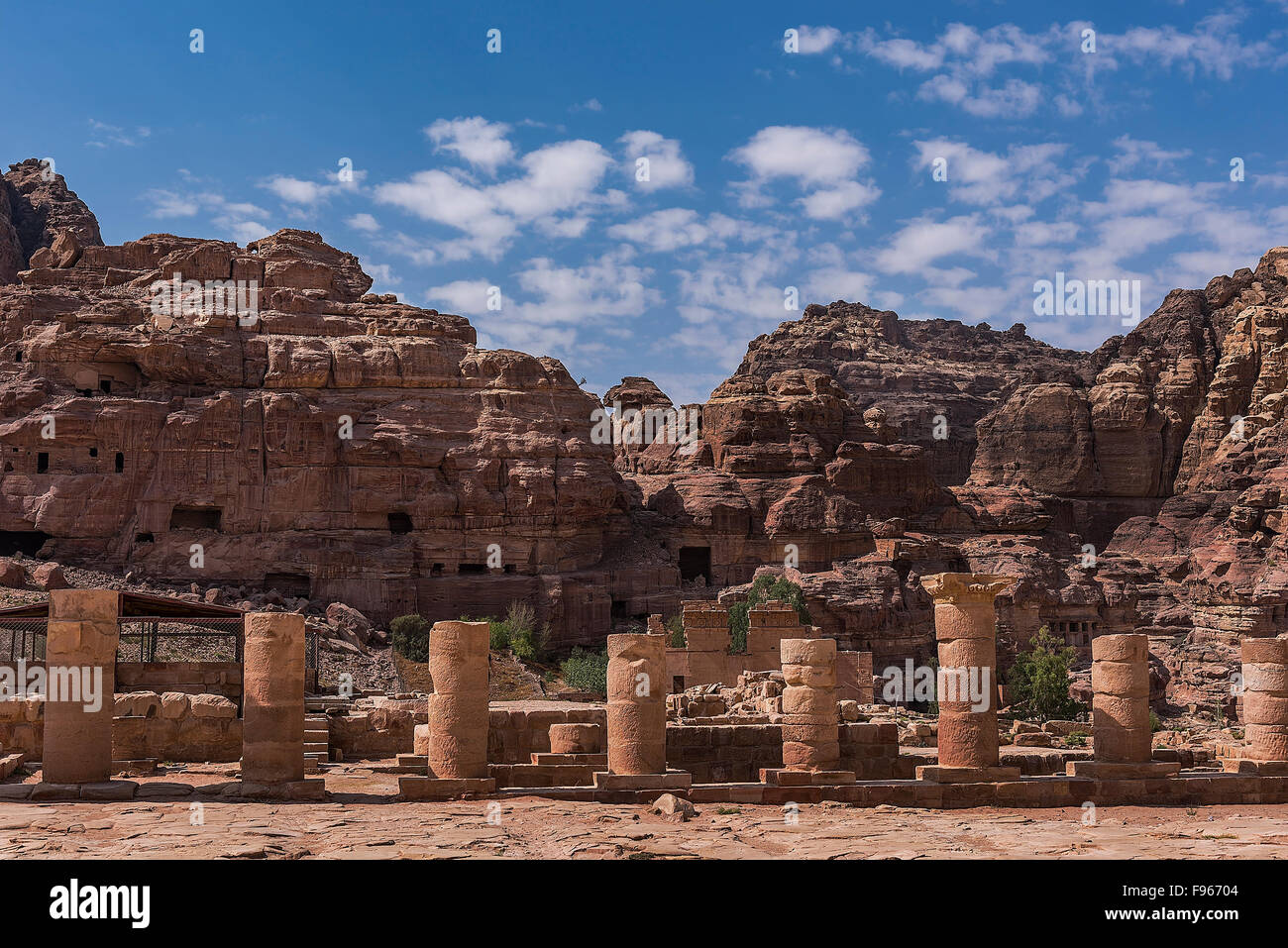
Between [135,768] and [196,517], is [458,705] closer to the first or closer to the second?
[135,768]

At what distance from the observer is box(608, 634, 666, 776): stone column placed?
1828 centimetres

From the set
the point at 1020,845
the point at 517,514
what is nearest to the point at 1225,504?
the point at 517,514

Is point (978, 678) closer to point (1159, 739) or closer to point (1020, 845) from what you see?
point (1020, 845)

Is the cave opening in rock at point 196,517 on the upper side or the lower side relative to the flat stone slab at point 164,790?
upper

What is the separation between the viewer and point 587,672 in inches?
1982

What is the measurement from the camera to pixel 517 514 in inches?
2438

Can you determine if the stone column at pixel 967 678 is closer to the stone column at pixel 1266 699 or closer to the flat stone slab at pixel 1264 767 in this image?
the flat stone slab at pixel 1264 767

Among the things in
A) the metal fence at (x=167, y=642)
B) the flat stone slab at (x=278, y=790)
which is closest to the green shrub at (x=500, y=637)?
the metal fence at (x=167, y=642)

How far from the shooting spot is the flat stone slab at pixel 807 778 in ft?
61.1

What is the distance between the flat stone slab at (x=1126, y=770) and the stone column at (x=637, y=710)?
690 centimetres

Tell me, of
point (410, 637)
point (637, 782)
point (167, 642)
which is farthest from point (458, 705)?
point (410, 637)

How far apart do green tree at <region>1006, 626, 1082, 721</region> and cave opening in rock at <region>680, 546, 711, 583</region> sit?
69.4 ft

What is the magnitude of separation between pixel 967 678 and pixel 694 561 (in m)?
52.8

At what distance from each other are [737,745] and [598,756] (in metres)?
3.00
